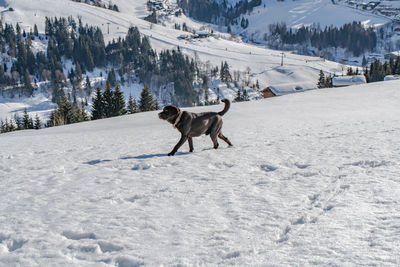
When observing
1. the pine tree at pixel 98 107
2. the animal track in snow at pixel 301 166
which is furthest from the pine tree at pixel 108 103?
the animal track in snow at pixel 301 166

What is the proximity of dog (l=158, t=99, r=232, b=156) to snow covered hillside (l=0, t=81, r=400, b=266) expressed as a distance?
0.77 meters

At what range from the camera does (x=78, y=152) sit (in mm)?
9500

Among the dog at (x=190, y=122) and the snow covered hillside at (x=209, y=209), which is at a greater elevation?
the dog at (x=190, y=122)

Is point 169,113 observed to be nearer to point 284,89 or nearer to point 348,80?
point 284,89

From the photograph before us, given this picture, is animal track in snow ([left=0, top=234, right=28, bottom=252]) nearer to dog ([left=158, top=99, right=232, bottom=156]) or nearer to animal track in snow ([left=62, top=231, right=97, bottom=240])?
animal track in snow ([left=62, top=231, right=97, bottom=240])

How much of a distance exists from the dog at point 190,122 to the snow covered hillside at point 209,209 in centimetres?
77

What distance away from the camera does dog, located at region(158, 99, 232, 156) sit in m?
7.81

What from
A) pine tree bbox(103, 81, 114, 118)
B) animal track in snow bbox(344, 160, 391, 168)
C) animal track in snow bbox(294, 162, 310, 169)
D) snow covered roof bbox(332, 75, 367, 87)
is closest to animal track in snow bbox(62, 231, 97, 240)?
animal track in snow bbox(294, 162, 310, 169)

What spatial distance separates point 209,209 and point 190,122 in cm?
420

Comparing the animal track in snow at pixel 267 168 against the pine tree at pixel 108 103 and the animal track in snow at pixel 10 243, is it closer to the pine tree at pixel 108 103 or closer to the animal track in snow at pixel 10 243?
the animal track in snow at pixel 10 243

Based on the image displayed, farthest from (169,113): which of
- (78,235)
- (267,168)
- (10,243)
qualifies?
(10,243)

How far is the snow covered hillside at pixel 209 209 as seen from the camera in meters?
3.18

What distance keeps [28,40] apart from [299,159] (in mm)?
232695

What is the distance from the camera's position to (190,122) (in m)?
8.29
